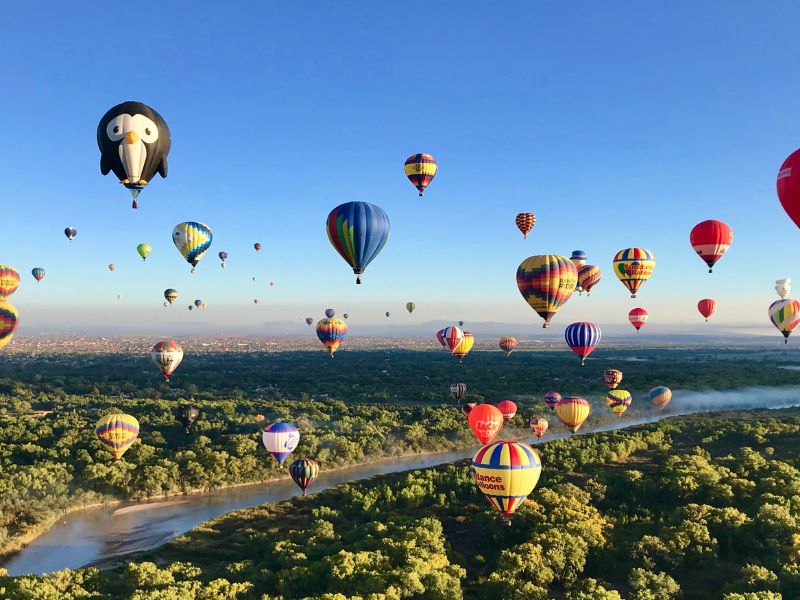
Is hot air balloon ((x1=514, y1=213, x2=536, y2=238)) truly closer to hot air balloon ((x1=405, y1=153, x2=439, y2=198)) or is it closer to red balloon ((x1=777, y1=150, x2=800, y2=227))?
hot air balloon ((x1=405, y1=153, x2=439, y2=198))

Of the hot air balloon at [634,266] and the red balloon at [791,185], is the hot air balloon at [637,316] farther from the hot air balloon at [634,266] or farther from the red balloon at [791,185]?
the red balloon at [791,185]

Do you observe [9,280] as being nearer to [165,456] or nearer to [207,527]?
[165,456]

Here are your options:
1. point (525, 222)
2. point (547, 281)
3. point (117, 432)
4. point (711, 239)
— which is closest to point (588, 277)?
point (525, 222)

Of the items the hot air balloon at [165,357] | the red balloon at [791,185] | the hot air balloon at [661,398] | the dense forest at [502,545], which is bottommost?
the dense forest at [502,545]

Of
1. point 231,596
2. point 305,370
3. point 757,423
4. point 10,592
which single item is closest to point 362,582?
point 231,596

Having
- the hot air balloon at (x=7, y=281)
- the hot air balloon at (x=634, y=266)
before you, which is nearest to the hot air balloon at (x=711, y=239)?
the hot air balloon at (x=634, y=266)

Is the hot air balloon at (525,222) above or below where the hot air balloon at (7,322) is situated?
above

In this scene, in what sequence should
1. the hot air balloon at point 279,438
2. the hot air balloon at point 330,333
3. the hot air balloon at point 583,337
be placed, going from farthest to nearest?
the hot air balloon at point 330,333
the hot air balloon at point 583,337
the hot air balloon at point 279,438
